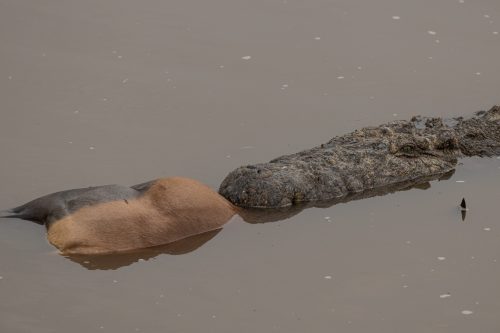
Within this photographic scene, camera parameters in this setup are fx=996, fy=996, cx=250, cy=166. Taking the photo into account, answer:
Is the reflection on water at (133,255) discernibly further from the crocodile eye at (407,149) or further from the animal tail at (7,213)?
the crocodile eye at (407,149)

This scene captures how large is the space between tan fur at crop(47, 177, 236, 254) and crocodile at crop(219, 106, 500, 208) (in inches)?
14.9

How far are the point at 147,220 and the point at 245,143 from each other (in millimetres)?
2581

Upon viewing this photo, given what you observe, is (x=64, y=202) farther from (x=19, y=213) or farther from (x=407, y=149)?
(x=407, y=149)

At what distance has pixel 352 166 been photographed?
10.7 meters

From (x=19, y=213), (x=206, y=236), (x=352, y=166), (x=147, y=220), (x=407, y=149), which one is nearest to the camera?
(x=147, y=220)

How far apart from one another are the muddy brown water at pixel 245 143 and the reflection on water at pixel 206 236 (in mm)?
26

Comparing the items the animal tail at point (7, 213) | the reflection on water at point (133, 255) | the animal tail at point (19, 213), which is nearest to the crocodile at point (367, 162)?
the reflection on water at point (133, 255)

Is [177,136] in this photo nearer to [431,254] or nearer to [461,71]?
[431,254]

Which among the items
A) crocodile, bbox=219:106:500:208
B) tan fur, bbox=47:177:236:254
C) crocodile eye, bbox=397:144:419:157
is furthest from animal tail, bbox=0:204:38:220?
crocodile eye, bbox=397:144:419:157

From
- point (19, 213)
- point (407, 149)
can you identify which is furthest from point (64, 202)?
point (407, 149)

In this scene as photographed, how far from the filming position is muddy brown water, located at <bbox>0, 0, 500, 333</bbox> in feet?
28.8

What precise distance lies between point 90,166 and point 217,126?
1.81m

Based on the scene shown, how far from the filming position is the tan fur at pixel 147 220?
912 centimetres

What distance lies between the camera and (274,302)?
Result: 8.88 m
